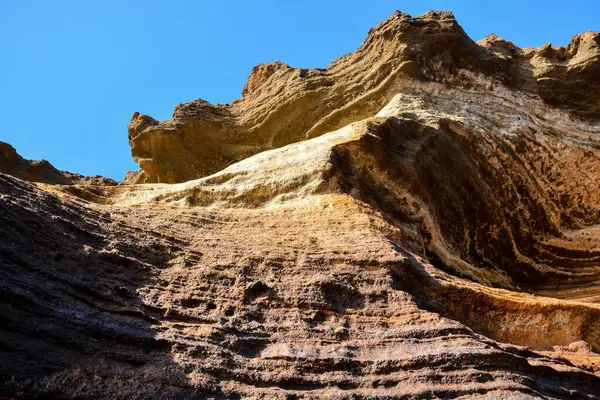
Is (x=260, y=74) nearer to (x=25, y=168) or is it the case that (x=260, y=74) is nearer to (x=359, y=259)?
(x=25, y=168)

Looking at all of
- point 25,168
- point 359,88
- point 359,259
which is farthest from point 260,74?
point 359,259

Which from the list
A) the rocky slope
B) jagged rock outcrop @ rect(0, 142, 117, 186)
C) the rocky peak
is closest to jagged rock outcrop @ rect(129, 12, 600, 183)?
the rocky slope

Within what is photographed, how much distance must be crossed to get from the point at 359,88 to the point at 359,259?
8.24 metres

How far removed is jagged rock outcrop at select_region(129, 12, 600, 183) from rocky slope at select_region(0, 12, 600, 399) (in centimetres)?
7

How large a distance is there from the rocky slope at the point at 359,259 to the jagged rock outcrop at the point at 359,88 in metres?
0.07

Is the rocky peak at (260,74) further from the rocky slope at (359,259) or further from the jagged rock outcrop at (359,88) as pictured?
the rocky slope at (359,259)

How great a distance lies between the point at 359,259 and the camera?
22.2 feet

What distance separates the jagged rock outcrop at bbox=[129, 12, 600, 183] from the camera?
1386cm

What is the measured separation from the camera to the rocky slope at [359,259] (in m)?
→ 4.89

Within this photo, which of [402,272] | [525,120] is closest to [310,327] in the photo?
[402,272]

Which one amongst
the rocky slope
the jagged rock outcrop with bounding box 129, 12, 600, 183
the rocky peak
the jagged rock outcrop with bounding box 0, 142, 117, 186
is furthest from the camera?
the rocky peak

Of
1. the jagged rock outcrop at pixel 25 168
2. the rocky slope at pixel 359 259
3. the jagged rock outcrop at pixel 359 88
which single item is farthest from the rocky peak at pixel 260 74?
the jagged rock outcrop at pixel 25 168

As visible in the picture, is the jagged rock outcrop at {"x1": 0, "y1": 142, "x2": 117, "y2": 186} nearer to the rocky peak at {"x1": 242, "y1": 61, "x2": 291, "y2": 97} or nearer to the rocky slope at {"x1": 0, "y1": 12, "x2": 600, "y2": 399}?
the rocky peak at {"x1": 242, "y1": 61, "x2": 291, "y2": 97}

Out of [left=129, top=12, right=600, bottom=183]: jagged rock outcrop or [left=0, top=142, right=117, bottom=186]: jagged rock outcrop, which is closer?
[left=129, top=12, right=600, bottom=183]: jagged rock outcrop
